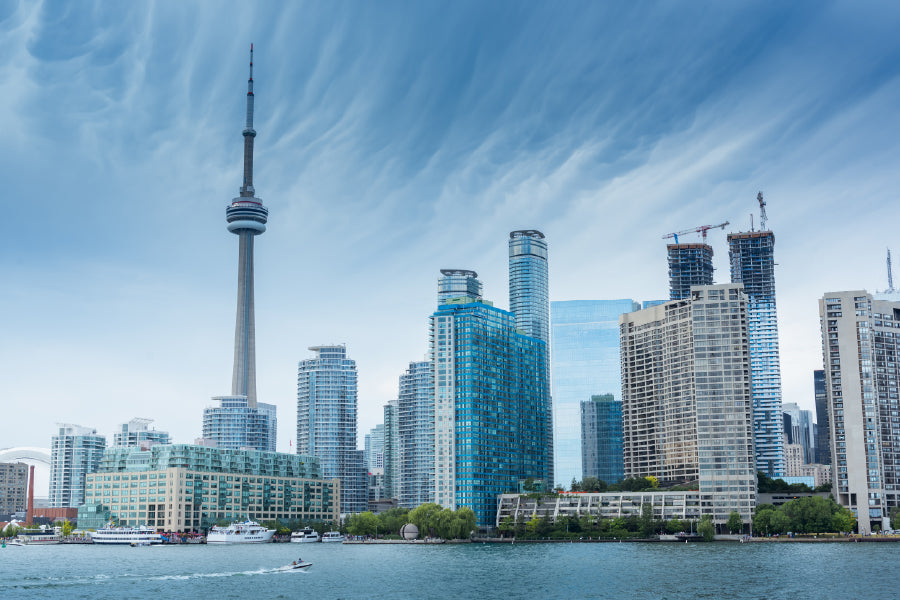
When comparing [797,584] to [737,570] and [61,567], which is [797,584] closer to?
[737,570]

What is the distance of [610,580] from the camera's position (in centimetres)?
15625

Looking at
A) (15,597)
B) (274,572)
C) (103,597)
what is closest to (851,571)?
(274,572)

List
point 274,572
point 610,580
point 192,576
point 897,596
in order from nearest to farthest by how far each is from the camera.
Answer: point 897,596 < point 610,580 < point 192,576 < point 274,572

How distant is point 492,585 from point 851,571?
6151 centimetres

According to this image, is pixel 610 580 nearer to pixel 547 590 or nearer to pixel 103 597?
pixel 547 590

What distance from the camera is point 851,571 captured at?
538ft

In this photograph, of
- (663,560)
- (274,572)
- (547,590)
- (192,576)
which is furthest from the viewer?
(663,560)

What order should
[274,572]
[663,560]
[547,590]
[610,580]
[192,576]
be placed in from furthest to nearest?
[663,560] → [274,572] → [192,576] → [610,580] → [547,590]

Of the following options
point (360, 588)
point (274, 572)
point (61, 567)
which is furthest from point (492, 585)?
point (61, 567)

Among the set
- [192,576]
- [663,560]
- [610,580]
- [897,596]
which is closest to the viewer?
[897,596]

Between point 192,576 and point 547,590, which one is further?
point 192,576

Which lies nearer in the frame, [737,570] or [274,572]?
[737,570]

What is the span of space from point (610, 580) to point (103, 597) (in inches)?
2994

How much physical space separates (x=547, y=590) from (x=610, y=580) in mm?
16725
